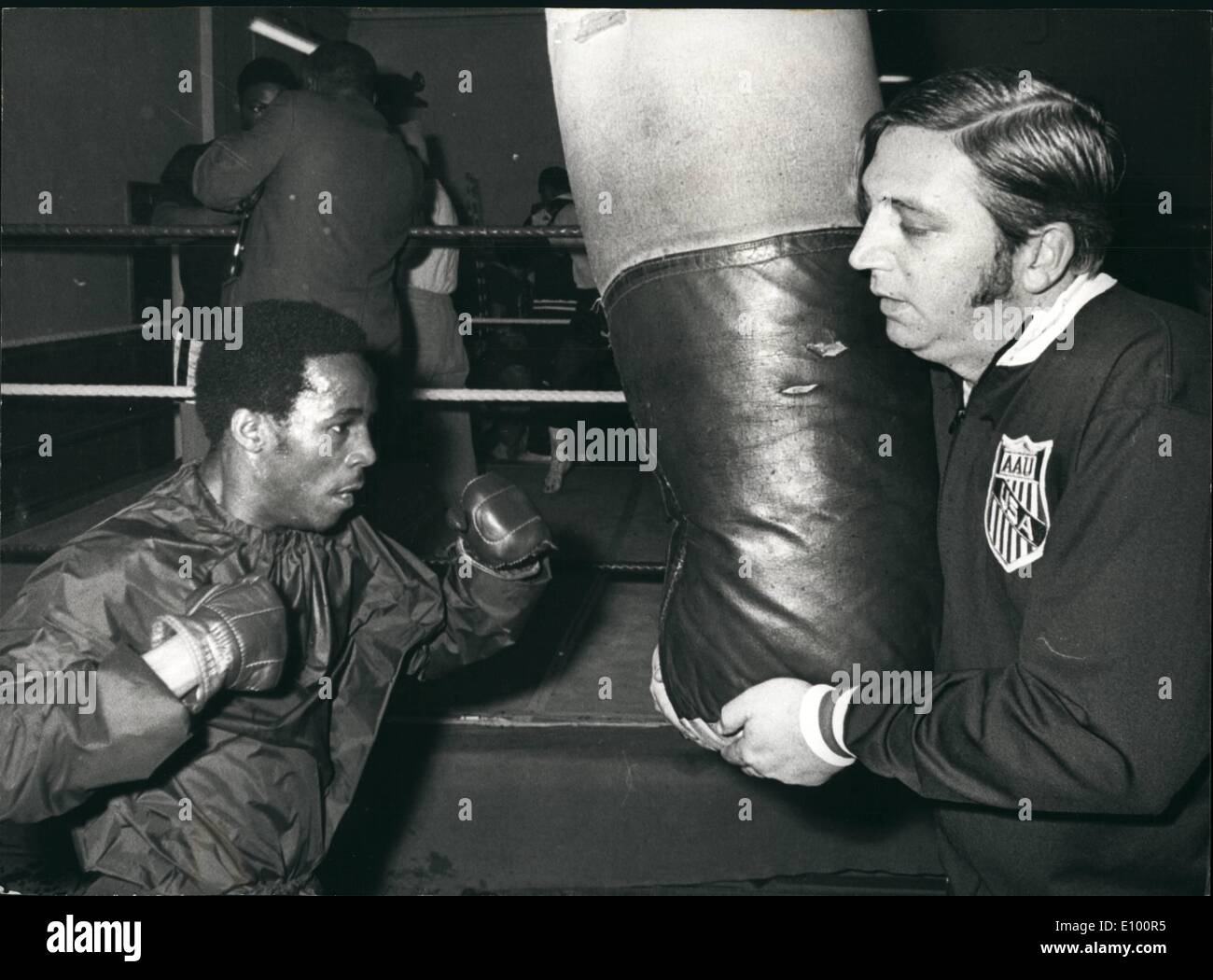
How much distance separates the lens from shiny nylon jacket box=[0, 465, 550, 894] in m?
1.18

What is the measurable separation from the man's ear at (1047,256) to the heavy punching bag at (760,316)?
0.15 m

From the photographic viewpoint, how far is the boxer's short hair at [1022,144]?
3.31ft

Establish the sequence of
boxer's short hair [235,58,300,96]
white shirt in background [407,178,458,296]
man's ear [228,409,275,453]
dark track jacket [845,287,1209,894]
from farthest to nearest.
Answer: white shirt in background [407,178,458,296] → boxer's short hair [235,58,300,96] → man's ear [228,409,275,453] → dark track jacket [845,287,1209,894]

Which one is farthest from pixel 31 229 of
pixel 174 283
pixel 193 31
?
pixel 193 31

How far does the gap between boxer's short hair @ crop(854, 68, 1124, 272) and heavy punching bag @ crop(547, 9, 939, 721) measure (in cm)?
5

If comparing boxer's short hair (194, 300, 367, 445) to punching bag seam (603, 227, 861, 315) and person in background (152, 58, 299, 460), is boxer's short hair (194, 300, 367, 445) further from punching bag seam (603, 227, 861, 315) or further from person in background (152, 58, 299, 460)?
person in background (152, 58, 299, 460)

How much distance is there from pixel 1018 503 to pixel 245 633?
2.94ft

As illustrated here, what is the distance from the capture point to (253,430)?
144 centimetres

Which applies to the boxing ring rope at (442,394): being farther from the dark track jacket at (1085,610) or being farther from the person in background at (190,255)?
the dark track jacket at (1085,610)
